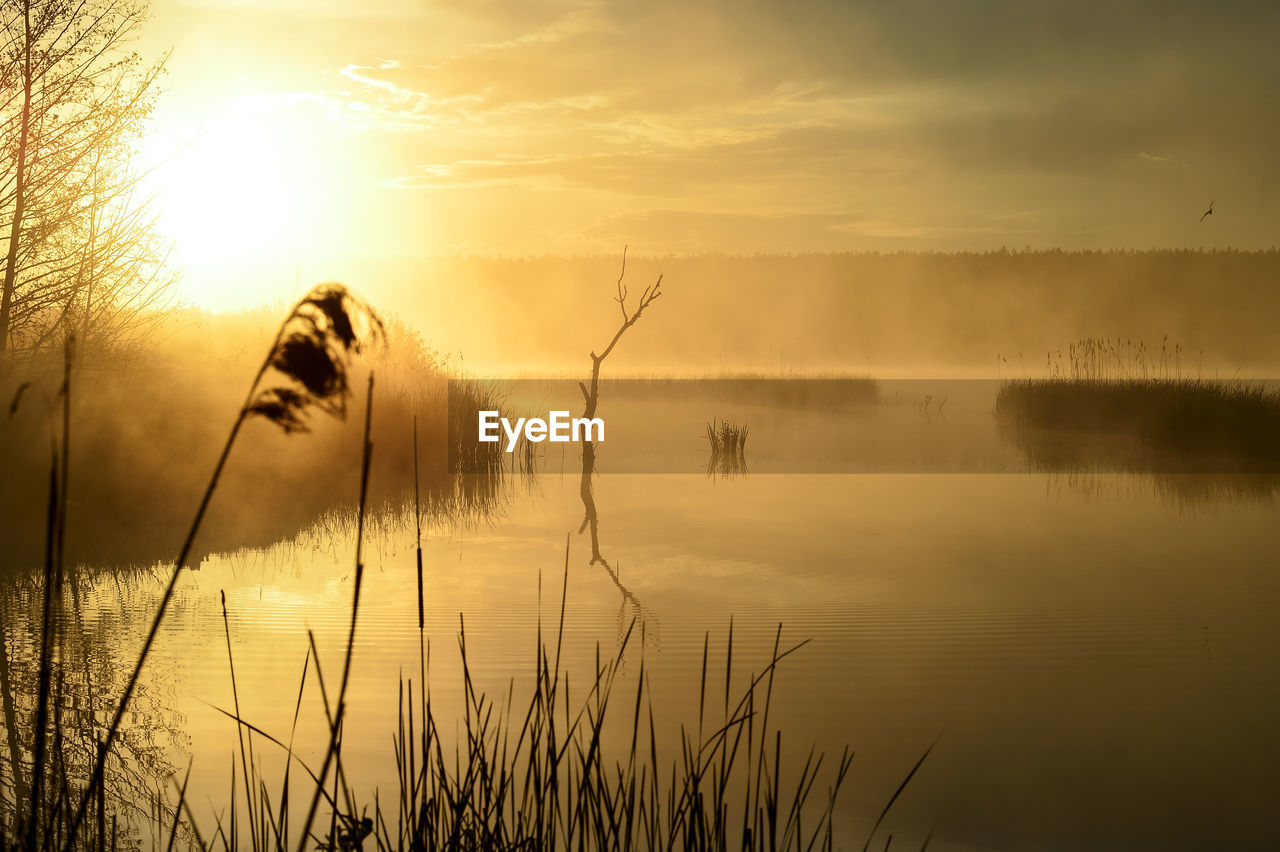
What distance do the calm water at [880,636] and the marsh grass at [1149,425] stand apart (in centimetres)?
360

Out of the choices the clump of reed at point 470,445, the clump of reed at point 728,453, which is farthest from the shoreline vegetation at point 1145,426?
the clump of reed at point 470,445

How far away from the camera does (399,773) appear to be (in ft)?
11.7

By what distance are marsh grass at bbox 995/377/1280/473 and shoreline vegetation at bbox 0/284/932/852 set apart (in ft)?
40.6

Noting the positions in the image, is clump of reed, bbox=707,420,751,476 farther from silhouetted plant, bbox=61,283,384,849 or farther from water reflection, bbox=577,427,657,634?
silhouetted plant, bbox=61,283,384,849

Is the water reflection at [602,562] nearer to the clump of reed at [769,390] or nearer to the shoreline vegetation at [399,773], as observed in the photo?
the shoreline vegetation at [399,773]

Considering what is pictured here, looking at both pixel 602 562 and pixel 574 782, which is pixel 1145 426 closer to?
pixel 602 562

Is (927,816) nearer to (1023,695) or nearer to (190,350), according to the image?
(1023,695)

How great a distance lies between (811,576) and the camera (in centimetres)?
821

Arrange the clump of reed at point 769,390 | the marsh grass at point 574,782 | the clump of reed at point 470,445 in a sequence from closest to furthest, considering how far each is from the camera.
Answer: the marsh grass at point 574,782
the clump of reed at point 470,445
the clump of reed at point 769,390

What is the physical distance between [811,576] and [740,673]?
2.82m

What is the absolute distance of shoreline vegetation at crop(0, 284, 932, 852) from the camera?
5.51 feet

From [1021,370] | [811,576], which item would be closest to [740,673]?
[811,576]

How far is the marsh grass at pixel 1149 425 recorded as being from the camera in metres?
15.5

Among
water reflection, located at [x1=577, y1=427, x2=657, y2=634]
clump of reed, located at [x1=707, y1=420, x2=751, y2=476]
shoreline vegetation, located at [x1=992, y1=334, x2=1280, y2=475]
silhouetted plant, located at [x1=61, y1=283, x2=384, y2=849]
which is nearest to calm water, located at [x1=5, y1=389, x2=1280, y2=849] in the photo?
water reflection, located at [x1=577, y1=427, x2=657, y2=634]
